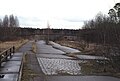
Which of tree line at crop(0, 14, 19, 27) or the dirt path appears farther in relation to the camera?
tree line at crop(0, 14, 19, 27)

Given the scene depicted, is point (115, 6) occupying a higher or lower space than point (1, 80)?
higher

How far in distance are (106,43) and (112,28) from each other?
1925 mm

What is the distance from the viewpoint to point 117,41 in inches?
622

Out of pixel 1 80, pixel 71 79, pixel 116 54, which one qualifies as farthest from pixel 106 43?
pixel 1 80

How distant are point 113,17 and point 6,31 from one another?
106 metres

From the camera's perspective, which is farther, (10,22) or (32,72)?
(10,22)

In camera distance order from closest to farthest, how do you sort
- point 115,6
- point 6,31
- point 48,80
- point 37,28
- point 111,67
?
point 48,80
point 115,6
point 111,67
point 6,31
point 37,28

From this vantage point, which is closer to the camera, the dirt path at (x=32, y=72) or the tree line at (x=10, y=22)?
the dirt path at (x=32, y=72)

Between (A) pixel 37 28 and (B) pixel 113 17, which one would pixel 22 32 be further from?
(B) pixel 113 17

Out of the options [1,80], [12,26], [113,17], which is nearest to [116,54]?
[113,17]

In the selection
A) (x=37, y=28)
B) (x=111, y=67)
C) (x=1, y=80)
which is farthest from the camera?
(x=37, y=28)

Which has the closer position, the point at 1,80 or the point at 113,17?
the point at 1,80

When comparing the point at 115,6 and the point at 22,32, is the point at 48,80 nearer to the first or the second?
the point at 115,6

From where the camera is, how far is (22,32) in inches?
5477
